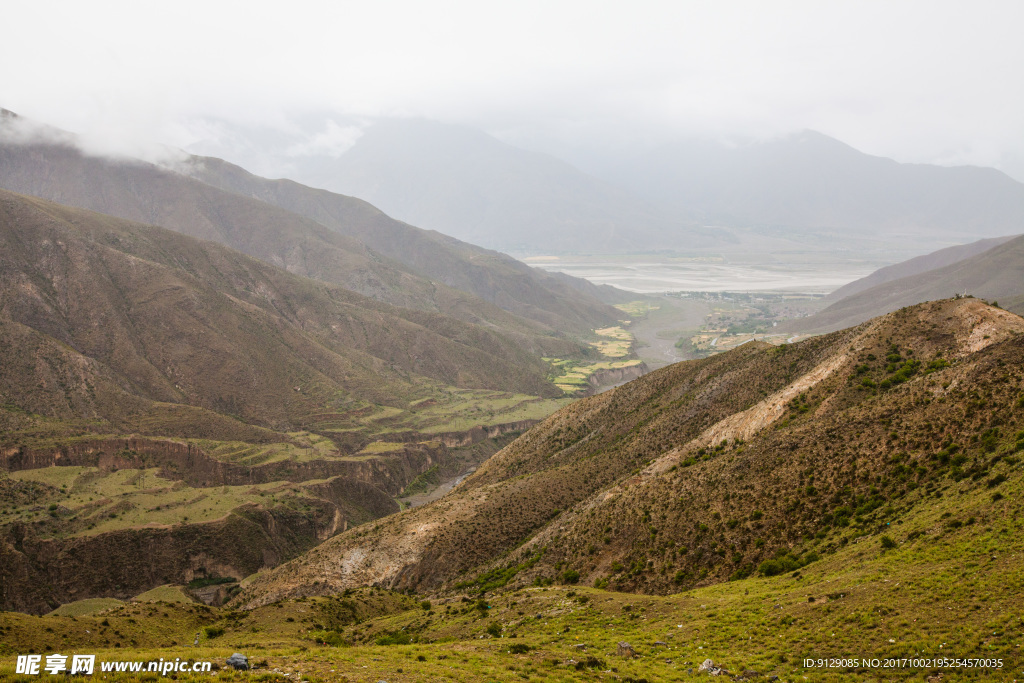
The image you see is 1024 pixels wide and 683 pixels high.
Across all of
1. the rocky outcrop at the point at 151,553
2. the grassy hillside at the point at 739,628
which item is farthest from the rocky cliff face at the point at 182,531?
the grassy hillside at the point at 739,628

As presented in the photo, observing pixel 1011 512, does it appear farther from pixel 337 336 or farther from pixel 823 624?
pixel 337 336

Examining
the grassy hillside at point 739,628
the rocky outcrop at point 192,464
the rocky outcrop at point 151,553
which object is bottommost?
the rocky outcrop at point 151,553

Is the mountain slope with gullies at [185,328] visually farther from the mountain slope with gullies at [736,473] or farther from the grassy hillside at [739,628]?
the grassy hillside at [739,628]

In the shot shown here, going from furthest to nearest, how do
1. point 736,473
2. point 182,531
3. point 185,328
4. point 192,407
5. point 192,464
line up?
1. point 185,328
2. point 192,407
3. point 192,464
4. point 182,531
5. point 736,473

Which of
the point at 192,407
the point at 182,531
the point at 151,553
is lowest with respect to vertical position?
the point at 151,553

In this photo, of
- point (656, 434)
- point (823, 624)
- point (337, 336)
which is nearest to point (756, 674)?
point (823, 624)

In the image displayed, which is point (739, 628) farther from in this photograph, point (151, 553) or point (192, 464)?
point (192, 464)

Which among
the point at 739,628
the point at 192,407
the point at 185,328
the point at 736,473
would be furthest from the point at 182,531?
the point at 739,628

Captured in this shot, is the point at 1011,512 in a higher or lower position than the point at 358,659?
higher

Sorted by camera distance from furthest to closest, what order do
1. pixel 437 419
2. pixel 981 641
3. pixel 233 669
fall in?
pixel 437 419 → pixel 233 669 → pixel 981 641
